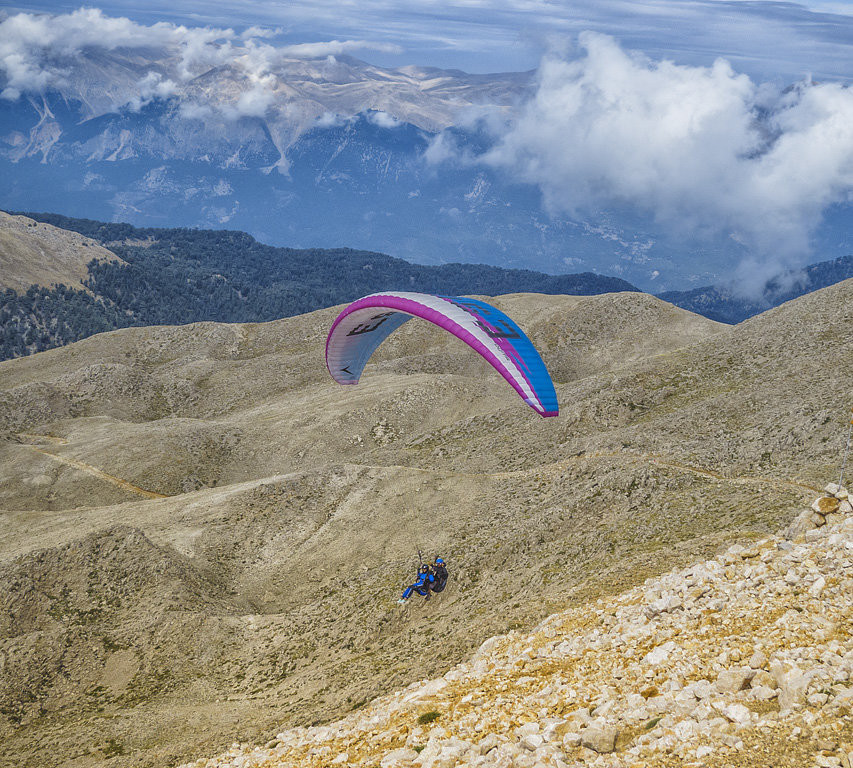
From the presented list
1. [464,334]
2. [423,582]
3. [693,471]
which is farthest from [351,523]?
[693,471]

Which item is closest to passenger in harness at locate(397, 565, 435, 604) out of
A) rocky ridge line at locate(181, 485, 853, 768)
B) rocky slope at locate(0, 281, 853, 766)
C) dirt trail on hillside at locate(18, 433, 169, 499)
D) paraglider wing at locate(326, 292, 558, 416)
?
rocky slope at locate(0, 281, 853, 766)

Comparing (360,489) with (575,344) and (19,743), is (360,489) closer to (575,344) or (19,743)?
(19,743)

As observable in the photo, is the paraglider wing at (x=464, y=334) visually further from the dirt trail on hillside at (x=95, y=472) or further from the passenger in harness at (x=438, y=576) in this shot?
the dirt trail on hillside at (x=95, y=472)

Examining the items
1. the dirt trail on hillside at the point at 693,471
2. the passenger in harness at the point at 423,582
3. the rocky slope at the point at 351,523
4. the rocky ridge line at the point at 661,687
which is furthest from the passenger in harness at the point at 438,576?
the dirt trail on hillside at the point at 693,471

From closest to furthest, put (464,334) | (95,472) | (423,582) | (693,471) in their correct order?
(464,334), (423,582), (693,471), (95,472)

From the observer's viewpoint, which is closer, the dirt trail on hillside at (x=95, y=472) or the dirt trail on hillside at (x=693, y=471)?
the dirt trail on hillside at (x=693, y=471)

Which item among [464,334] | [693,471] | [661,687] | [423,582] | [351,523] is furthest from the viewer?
[351,523]

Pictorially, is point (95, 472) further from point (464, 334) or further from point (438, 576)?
point (464, 334)
